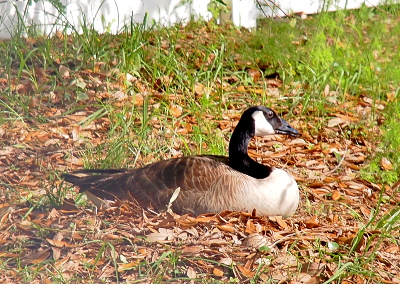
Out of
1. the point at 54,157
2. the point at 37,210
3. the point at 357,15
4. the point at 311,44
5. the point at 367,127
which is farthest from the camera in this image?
the point at 357,15

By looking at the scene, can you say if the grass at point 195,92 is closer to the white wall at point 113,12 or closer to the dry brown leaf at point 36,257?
the dry brown leaf at point 36,257

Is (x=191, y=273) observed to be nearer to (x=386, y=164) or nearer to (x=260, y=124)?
(x=260, y=124)

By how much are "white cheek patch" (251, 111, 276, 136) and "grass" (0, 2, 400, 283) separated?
2.18 feet

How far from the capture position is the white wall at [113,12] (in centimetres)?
701

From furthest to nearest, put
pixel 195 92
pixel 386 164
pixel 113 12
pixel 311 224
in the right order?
pixel 113 12 < pixel 195 92 < pixel 386 164 < pixel 311 224

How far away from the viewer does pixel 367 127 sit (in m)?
6.51

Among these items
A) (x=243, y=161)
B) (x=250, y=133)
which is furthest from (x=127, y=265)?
(x=250, y=133)

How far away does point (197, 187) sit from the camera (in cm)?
461

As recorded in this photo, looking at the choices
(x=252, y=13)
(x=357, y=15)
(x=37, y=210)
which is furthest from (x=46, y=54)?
(x=357, y=15)

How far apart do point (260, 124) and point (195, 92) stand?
159 centimetres

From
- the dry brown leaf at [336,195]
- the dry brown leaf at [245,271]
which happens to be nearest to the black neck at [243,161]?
the dry brown leaf at [336,195]

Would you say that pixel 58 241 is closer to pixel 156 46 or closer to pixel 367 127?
pixel 156 46

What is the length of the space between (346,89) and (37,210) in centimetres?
372

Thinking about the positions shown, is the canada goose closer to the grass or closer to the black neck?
the black neck
